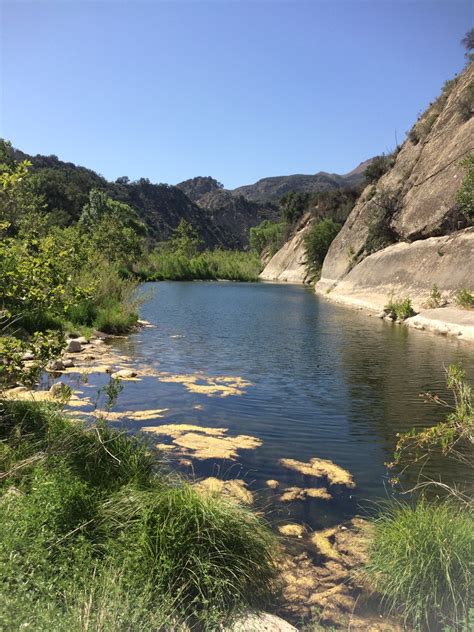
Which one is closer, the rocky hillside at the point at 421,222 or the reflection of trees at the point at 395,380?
the reflection of trees at the point at 395,380

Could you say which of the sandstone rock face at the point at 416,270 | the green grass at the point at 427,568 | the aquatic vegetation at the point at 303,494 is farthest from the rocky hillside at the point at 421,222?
the green grass at the point at 427,568

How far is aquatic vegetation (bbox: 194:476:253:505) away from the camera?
637 cm

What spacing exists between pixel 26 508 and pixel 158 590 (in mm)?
1326

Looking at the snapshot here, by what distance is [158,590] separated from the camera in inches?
155

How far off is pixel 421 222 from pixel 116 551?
3655 cm

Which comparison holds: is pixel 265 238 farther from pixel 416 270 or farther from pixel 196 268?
pixel 416 270

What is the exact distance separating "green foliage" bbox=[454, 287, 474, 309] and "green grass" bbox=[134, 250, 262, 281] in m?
56.8

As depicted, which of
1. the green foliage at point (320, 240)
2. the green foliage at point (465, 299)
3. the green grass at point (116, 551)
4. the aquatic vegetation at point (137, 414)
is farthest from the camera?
the green foliage at point (320, 240)

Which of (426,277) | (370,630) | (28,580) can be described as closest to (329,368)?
(370,630)

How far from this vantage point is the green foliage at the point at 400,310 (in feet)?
91.2

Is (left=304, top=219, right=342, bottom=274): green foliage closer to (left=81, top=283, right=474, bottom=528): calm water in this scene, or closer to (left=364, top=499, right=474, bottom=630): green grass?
(left=81, top=283, right=474, bottom=528): calm water

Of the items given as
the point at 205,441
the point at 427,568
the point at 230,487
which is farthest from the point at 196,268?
the point at 427,568

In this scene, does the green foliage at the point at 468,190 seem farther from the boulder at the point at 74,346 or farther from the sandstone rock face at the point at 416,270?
the boulder at the point at 74,346

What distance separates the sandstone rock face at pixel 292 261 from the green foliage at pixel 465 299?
5482cm
